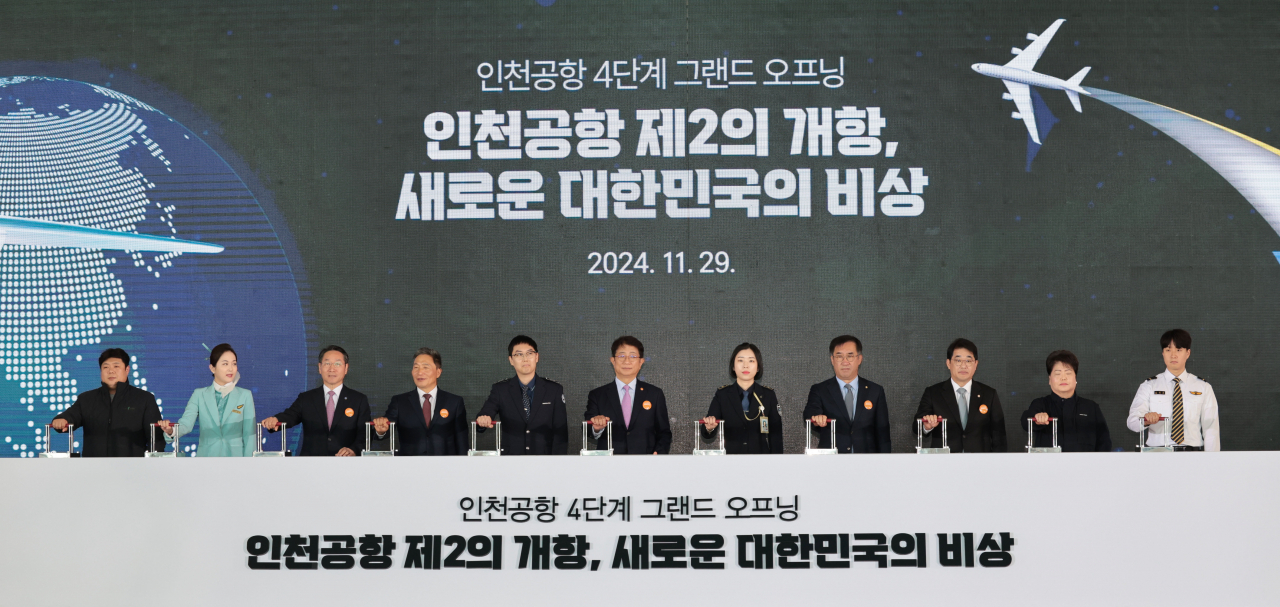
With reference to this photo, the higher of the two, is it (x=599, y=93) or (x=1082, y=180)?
(x=599, y=93)

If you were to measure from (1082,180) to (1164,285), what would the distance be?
0.71 meters

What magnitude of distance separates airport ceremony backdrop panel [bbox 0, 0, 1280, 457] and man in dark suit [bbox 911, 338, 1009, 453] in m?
0.67

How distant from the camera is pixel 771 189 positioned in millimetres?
5531

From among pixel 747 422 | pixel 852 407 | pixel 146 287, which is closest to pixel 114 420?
pixel 146 287

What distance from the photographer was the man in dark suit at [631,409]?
15.5ft

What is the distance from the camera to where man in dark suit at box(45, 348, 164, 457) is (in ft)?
15.2

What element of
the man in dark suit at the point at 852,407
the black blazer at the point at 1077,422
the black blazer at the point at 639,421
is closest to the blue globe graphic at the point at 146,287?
the black blazer at the point at 639,421

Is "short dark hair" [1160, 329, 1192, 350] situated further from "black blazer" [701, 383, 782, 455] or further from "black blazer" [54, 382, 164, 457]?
"black blazer" [54, 382, 164, 457]

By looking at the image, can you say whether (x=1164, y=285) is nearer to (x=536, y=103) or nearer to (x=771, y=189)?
(x=771, y=189)

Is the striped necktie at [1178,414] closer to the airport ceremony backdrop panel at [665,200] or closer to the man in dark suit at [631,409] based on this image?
the airport ceremony backdrop panel at [665,200]

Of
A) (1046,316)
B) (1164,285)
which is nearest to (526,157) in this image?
(1046,316)

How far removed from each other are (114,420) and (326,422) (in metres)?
0.94

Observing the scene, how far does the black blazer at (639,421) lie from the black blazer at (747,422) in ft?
0.81

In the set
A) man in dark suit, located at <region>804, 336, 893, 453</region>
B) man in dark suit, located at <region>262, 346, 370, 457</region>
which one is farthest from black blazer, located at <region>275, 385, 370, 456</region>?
man in dark suit, located at <region>804, 336, 893, 453</region>
